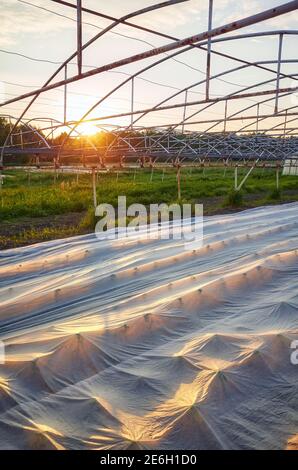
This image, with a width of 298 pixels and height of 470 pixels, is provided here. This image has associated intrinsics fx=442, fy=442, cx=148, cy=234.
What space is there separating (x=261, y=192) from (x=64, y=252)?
57.8 feet

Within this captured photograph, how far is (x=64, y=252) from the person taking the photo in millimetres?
7641

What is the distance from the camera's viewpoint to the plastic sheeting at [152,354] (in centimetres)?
283

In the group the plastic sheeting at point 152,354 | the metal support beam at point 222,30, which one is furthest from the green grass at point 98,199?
the metal support beam at point 222,30

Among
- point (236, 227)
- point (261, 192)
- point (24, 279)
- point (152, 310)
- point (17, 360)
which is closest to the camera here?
point (17, 360)

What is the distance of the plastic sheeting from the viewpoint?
2830 millimetres

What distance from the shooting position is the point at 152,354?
12.5ft

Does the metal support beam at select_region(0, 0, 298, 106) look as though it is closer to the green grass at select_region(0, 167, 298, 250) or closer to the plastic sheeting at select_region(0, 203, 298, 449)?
the plastic sheeting at select_region(0, 203, 298, 449)

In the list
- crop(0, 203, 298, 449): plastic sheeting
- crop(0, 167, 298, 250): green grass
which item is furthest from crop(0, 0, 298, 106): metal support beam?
crop(0, 167, 298, 250): green grass

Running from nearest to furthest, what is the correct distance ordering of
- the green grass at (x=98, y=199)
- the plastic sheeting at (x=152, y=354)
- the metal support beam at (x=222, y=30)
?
the plastic sheeting at (x=152, y=354) < the metal support beam at (x=222, y=30) < the green grass at (x=98, y=199)

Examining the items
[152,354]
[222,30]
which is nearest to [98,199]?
[152,354]

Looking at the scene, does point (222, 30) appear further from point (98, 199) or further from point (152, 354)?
point (98, 199)

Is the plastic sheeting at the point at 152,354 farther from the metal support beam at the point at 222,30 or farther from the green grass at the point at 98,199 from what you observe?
the green grass at the point at 98,199

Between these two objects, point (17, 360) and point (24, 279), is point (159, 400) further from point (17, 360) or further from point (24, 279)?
point (24, 279)
